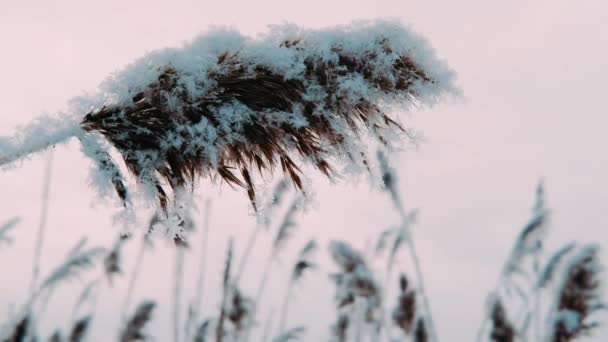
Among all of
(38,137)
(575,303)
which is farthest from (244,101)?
(575,303)

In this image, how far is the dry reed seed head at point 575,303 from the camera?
277 centimetres

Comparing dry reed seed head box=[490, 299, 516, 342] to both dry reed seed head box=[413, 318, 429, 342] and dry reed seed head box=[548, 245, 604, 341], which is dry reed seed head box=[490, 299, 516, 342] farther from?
dry reed seed head box=[413, 318, 429, 342]

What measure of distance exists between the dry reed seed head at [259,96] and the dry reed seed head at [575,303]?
52.1 inches

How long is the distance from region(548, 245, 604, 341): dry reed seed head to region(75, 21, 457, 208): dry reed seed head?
4.34 feet

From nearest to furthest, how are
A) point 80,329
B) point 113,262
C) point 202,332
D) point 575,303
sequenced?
1. point 575,303
2. point 80,329
3. point 202,332
4. point 113,262

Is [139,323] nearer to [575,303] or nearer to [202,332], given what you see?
[202,332]

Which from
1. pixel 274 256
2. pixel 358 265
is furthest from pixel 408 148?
pixel 274 256

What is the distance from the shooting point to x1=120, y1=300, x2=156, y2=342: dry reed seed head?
17.0 ft

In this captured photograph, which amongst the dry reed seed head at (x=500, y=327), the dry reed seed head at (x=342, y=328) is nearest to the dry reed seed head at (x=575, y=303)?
the dry reed seed head at (x=500, y=327)

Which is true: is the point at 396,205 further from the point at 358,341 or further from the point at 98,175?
the point at 98,175

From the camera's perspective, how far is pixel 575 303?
9.16 ft

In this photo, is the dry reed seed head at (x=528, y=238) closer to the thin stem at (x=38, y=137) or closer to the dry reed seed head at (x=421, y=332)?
the dry reed seed head at (x=421, y=332)

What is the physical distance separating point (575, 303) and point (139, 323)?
3394 mm

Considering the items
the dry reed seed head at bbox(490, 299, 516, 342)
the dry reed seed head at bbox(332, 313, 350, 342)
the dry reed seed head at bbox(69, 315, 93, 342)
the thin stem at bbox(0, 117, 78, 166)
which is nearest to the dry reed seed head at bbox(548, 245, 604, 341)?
the dry reed seed head at bbox(490, 299, 516, 342)
